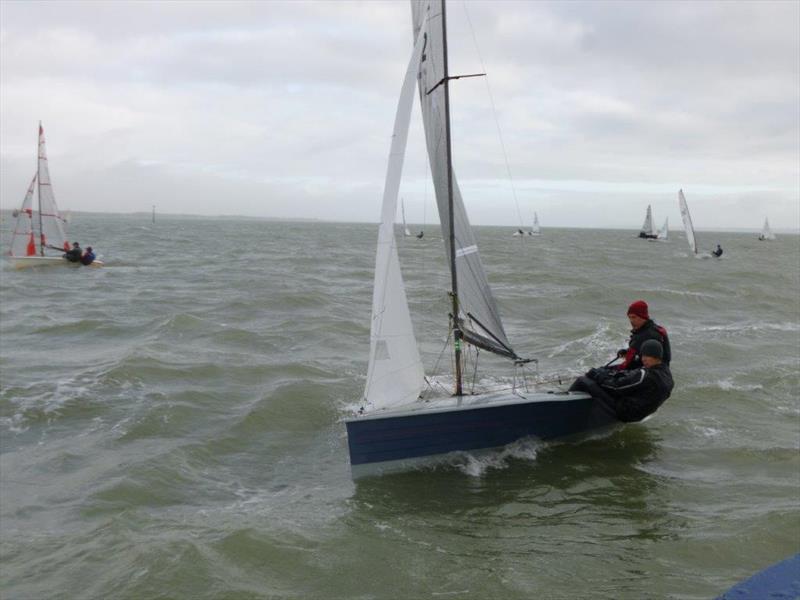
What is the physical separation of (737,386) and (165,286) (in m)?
22.3

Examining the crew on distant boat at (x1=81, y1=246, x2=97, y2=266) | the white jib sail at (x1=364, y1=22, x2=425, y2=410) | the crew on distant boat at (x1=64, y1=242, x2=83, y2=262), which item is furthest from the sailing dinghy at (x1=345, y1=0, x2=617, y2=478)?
the crew on distant boat at (x1=81, y1=246, x2=97, y2=266)

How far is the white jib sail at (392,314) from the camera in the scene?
787 centimetres

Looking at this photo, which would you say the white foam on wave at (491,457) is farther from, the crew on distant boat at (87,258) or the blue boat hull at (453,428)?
the crew on distant boat at (87,258)

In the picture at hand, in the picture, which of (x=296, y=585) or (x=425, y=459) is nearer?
(x=296, y=585)

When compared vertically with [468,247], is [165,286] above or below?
below

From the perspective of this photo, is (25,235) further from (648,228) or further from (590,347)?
(648,228)

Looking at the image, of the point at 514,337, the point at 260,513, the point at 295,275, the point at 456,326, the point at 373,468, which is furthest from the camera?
the point at 295,275

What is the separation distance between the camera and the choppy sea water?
6297mm

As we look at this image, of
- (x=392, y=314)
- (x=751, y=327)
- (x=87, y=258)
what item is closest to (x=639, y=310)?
(x=392, y=314)

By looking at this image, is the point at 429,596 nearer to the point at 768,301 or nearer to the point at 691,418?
the point at 691,418

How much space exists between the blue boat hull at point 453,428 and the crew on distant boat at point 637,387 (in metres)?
0.22

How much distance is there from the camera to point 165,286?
2844cm

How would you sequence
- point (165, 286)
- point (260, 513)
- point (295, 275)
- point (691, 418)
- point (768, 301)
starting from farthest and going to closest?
point (295, 275), point (165, 286), point (768, 301), point (691, 418), point (260, 513)

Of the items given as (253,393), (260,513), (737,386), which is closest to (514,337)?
(737,386)
